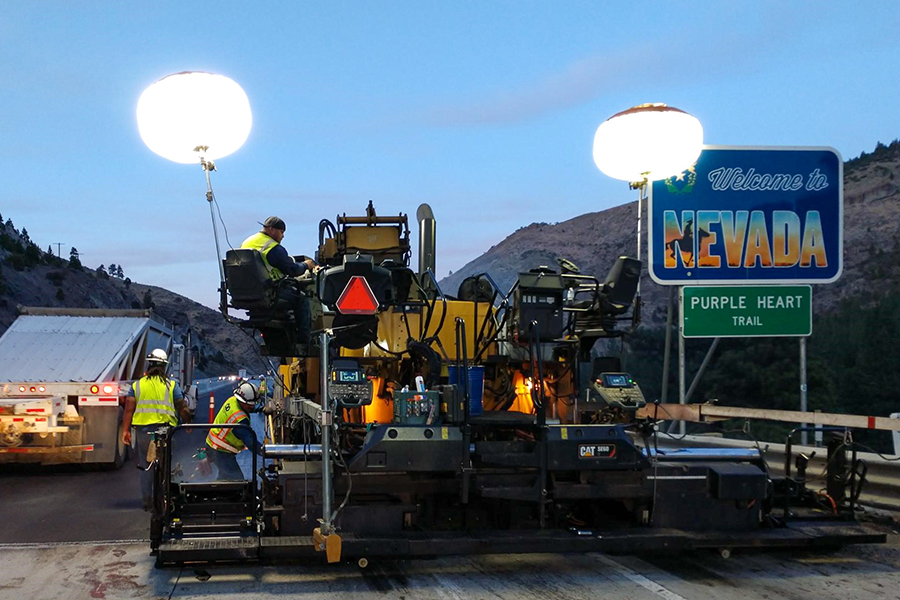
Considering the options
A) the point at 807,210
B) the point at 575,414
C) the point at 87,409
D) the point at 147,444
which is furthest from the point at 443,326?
the point at 87,409

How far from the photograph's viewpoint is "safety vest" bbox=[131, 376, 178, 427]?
9.50 m

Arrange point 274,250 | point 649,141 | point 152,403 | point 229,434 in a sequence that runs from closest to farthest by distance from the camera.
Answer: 1. point 274,250
2. point 649,141
3. point 229,434
4. point 152,403

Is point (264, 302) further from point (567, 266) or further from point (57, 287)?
point (57, 287)

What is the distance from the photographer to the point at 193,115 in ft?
23.5

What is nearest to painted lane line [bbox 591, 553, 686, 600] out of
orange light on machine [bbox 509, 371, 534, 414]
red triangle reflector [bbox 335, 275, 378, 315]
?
orange light on machine [bbox 509, 371, 534, 414]

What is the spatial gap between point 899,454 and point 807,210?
4287 millimetres

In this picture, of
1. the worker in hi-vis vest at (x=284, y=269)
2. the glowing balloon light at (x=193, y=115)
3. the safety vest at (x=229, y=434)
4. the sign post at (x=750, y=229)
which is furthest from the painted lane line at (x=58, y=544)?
the sign post at (x=750, y=229)

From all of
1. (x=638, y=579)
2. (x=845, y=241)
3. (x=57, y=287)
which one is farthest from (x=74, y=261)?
(x=638, y=579)

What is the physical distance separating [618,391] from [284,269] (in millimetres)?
3102

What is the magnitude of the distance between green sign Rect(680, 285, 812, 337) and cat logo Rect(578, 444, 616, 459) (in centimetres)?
540

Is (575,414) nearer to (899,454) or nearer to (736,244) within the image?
(899,454)

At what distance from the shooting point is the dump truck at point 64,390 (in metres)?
13.3

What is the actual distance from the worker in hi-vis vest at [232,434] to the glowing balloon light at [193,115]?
2.40 m

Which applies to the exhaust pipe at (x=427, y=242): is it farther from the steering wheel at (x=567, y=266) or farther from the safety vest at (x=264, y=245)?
the safety vest at (x=264, y=245)
